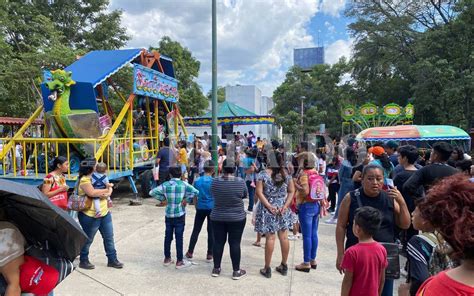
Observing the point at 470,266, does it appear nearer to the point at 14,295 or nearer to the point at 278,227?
the point at 14,295

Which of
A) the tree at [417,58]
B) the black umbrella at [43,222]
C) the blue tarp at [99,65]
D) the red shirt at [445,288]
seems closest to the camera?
the red shirt at [445,288]

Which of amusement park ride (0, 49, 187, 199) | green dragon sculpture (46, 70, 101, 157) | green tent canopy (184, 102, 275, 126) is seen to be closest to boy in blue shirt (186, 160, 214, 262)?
amusement park ride (0, 49, 187, 199)

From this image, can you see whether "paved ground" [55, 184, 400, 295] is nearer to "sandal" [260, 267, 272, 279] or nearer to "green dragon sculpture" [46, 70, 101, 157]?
"sandal" [260, 267, 272, 279]

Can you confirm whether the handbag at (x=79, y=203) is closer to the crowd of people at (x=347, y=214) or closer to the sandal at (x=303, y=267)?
the crowd of people at (x=347, y=214)

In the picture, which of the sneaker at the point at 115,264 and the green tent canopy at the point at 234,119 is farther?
the green tent canopy at the point at 234,119

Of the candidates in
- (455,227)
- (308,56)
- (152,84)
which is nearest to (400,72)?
(152,84)

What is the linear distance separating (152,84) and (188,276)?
7095mm

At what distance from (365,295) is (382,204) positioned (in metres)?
0.83

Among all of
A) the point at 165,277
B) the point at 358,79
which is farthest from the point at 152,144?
the point at 358,79

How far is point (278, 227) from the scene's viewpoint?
183 inches

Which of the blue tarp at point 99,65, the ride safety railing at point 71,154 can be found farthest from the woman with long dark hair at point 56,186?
the blue tarp at point 99,65

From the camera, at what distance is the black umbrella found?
6.21 feet

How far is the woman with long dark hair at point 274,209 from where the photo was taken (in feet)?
15.2

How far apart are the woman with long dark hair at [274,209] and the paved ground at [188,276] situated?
1.20ft
